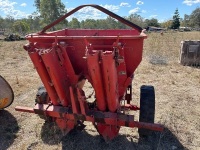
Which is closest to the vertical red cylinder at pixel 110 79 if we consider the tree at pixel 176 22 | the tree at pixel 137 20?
the tree at pixel 137 20

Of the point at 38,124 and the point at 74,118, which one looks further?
the point at 38,124

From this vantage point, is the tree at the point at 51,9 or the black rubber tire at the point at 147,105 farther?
the tree at the point at 51,9

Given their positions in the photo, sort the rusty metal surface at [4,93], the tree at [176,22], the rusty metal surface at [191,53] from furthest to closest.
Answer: the tree at [176,22], the rusty metal surface at [191,53], the rusty metal surface at [4,93]

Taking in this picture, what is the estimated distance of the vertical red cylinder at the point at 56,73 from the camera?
10.3 ft

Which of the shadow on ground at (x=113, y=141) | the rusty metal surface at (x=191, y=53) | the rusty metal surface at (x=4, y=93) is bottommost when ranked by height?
the shadow on ground at (x=113, y=141)

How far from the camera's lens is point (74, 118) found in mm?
3572

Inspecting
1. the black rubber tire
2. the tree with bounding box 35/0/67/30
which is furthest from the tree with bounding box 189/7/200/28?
the black rubber tire

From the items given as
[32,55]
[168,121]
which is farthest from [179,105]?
[32,55]

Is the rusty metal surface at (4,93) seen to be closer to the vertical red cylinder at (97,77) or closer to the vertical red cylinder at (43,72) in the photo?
the vertical red cylinder at (43,72)

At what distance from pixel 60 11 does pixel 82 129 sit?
158 feet

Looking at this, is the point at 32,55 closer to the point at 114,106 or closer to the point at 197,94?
the point at 114,106

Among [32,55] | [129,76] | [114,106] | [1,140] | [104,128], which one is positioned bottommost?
[1,140]

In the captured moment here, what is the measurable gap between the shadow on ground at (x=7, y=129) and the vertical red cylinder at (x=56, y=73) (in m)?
1.35

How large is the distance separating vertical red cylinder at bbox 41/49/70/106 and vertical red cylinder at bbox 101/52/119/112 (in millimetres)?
686
